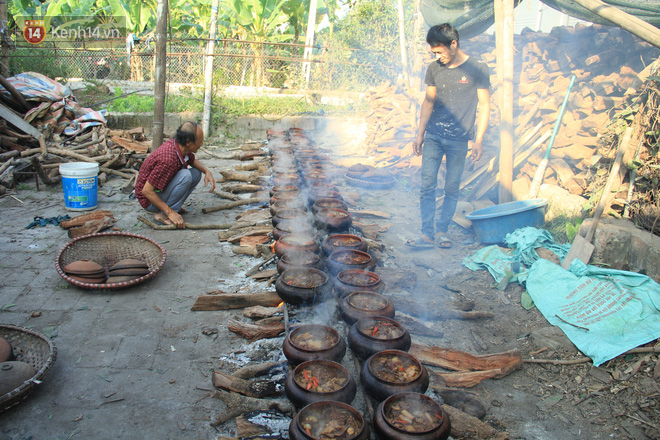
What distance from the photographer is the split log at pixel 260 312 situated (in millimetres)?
3512

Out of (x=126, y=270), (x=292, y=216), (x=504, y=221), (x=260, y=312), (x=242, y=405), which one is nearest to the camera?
(x=242, y=405)

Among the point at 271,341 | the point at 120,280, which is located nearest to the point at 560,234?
the point at 271,341

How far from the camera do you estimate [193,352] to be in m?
3.04

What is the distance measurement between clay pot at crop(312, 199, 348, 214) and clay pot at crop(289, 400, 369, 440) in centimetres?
293

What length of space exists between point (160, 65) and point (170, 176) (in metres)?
2.21

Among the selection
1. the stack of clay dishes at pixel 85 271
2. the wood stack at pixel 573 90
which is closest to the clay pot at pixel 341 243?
the stack of clay dishes at pixel 85 271

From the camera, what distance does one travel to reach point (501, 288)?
4.19 m

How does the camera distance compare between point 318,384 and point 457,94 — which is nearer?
point 318,384

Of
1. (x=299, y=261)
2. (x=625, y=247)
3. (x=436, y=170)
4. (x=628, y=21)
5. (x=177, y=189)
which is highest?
(x=628, y=21)

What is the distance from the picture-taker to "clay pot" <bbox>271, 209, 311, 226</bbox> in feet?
15.2

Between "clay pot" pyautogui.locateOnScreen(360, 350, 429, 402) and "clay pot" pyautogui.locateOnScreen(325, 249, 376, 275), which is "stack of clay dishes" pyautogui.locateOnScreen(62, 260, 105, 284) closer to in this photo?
"clay pot" pyautogui.locateOnScreen(325, 249, 376, 275)

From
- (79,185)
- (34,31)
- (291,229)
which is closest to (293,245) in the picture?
(291,229)

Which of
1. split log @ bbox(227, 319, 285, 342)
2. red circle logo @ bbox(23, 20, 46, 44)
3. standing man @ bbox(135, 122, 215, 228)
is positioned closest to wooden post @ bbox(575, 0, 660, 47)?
split log @ bbox(227, 319, 285, 342)

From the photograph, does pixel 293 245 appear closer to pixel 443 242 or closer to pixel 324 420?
pixel 324 420
